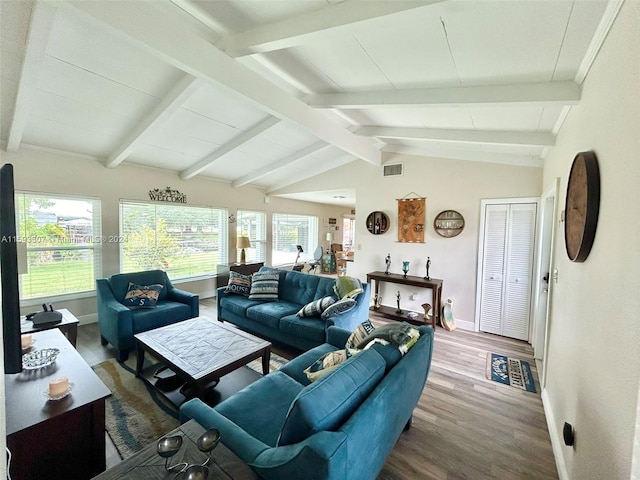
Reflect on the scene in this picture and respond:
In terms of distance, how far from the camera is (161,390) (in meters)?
2.43

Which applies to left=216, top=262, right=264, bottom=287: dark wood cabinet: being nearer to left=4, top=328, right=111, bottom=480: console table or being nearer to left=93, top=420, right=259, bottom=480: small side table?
left=4, top=328, right=111, bottom=480: console table

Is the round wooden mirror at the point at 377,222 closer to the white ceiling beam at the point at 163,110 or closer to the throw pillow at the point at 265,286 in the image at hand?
the throw pillow at the point at 265,286

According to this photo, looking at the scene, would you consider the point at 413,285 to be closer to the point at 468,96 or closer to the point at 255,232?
the point at 468,96

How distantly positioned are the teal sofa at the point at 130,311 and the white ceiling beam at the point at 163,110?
171 centimetres

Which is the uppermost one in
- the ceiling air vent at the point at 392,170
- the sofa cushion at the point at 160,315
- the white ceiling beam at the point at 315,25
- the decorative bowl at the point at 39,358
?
the white ceiling beam at the point at 315,25

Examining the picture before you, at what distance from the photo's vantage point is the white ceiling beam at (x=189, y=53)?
66.5 inches

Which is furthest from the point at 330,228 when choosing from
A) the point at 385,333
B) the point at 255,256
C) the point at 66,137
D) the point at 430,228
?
the point at 385,333

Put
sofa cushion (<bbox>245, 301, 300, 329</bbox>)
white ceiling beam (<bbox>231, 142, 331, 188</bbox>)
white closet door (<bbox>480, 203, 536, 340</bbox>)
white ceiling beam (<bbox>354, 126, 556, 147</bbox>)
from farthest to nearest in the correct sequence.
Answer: white ceiling beam (<bbox>231, 142, 331, 188</bbox>)
white closet door (<bbox>480, 203, 536, 340</bbox>)
sofa cushion (<bbox>245, 301, 300, 329</bbox>)
white ceiling beam (<bbox>354, 126, 556, 147</bbox>)

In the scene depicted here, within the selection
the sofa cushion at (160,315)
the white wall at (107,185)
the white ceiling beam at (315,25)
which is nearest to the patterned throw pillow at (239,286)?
the sofa cushion at (160,315)

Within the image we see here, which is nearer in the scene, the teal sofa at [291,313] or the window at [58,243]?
the teal sofa at [291,313]

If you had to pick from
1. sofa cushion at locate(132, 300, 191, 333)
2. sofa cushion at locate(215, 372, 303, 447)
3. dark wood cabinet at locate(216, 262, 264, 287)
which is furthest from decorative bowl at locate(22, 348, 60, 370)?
dark wood cabinet at locate(216, 262, 264, 287)

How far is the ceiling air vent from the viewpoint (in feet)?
15.5

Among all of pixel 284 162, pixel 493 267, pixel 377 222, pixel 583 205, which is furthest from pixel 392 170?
pixel 583 205

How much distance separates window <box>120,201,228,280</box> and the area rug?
7.54 feet
